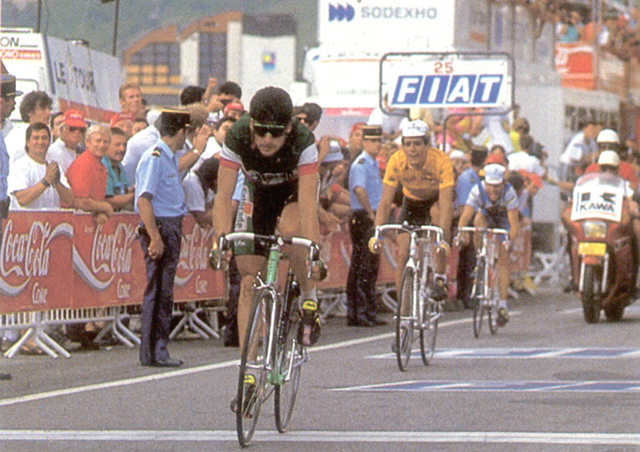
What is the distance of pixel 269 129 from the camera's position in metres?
8.44

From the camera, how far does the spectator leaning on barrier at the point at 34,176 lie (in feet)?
43.6

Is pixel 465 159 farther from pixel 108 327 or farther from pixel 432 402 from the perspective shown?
pixel 432 402

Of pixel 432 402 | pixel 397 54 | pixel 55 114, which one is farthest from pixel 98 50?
pixel 432 402

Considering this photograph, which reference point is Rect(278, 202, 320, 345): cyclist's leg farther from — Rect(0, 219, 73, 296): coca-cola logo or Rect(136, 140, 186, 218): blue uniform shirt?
Rect(0, 219, 73, 296): coca-cola logo

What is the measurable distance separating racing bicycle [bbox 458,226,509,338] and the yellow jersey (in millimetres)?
2175

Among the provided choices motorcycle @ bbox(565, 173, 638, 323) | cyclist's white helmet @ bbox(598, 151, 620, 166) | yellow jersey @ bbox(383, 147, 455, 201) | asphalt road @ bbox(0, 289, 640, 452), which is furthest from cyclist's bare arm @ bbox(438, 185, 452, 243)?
cyclist's white helmet @ bbox(598, 151, 620, 166)

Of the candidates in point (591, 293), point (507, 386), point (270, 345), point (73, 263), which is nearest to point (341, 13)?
point (591, 293)

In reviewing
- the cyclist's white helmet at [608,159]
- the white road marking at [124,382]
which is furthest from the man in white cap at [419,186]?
the cyclist's white helmet at [608,159]

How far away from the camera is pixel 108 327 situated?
1409cm

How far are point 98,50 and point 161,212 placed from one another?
673cm

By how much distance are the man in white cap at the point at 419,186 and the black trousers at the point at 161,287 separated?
1.74 metres

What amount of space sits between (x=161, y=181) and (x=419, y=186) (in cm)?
228

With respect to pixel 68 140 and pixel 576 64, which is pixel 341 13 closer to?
pixel 576 64

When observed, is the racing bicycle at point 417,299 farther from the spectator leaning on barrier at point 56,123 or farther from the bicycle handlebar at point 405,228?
the spectator leaning on barrier at point 56,123
